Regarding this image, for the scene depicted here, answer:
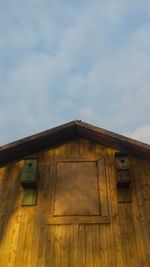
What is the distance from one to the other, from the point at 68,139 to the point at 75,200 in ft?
5.76

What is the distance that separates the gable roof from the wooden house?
22 mm

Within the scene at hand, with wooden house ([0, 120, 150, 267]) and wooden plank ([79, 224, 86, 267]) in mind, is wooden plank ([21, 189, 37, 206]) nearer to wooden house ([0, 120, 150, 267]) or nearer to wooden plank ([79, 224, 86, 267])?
wooden house ([0, 120, 150, 267])

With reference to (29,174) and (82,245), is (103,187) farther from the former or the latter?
(29,174)

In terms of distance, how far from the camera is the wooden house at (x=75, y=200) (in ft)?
17.1

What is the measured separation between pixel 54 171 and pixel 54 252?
5.84 ft

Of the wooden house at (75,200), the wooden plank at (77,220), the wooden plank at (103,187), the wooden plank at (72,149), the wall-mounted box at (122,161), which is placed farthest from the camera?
the wooden plank at (72,149)

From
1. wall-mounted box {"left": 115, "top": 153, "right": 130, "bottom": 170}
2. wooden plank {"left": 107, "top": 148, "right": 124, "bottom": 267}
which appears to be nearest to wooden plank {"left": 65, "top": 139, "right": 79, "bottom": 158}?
wooden plank {"left": 107, "top": 148, "right": 124, "bottom": 267}

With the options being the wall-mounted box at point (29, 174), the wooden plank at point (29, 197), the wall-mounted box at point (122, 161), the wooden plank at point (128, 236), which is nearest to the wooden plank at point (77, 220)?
the wooden plank at point (128, 236)

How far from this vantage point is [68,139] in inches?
287

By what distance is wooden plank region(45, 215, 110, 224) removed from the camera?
564cm

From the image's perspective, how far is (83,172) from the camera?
256 inches

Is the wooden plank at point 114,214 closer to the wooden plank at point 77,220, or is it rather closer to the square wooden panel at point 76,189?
the wooden plank at point 77,220

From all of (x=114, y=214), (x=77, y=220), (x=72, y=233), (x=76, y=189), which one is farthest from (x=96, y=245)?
(x=76, y=189)

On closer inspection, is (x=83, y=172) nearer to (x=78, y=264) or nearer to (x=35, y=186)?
(x=35, y=186)
